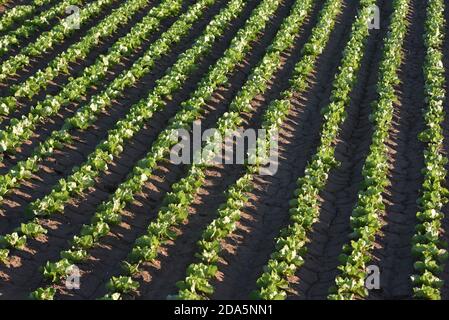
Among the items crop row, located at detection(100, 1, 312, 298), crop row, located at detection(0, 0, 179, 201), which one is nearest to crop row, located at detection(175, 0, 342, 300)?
crop row, located at detection(100, 1, 312, 298)

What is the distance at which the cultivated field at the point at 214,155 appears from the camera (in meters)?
8.55

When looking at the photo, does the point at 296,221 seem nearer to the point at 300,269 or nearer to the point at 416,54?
the point at 300,269

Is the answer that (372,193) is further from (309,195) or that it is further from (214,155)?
(214,155)

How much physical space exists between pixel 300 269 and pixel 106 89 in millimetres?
5727

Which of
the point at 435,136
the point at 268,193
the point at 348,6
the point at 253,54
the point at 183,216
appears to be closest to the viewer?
the point at 183,216

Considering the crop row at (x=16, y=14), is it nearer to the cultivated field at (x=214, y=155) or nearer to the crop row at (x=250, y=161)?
the cultivated field at (x=214, y=155)

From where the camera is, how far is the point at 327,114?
12.7 meters

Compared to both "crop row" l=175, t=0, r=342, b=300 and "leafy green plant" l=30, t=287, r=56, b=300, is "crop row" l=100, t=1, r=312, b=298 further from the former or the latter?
"leafy green plant" l=30, t=287, r=56, b=300

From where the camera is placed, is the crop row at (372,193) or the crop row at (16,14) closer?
the crop row at (372,193)

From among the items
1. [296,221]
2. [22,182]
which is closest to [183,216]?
[296,221]

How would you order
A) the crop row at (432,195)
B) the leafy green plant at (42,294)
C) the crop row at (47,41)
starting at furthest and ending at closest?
the crop row at (47,41) → the crop row at (432,195) → the leafy green plant at (42,294)

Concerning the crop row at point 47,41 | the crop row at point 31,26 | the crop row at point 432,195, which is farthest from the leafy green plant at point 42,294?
the crop row at point 31,26

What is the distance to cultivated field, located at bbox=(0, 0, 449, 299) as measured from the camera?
28.1ft

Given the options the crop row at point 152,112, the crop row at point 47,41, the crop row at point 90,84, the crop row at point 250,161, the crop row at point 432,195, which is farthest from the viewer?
the crop row at point 47,41
